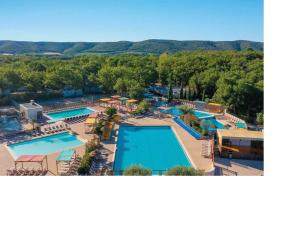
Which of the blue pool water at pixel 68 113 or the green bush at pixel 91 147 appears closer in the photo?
the green bush at pixel 91 147

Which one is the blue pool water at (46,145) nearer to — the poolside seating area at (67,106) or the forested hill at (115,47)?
the poolside seating area at (67,106)

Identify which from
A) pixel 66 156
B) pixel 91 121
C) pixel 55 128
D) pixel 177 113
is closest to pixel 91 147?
pixel 66 156

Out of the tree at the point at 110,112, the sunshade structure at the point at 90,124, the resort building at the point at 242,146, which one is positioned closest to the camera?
the resort building at the point at 242,146

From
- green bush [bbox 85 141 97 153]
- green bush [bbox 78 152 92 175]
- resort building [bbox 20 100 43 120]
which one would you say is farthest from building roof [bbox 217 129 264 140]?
resort building [bbox 20 100 43 120]

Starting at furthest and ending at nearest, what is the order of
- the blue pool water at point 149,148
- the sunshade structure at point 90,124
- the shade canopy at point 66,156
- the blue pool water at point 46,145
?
the sunshade structure at point 90,124, the blue pool water at point 46,145, the blue pool water at point 149,148, the shade canopy at point 66,156

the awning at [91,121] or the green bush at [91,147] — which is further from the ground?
the awning at [91,121]

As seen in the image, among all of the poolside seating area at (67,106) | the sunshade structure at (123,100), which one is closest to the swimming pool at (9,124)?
the poolside seating area at (67,106)

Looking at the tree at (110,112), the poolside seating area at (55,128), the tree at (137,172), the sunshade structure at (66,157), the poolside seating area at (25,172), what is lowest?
the poolside seating area at (25,172)
